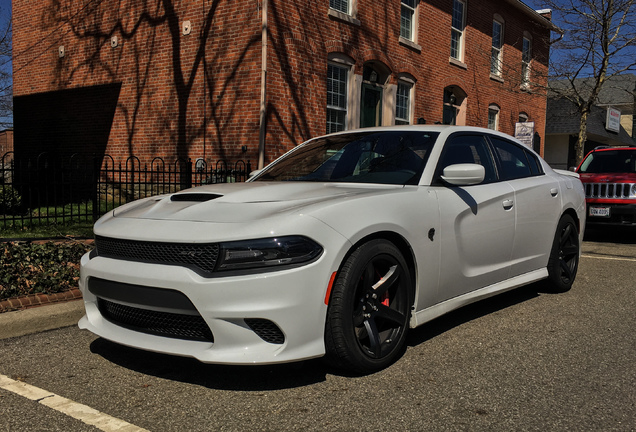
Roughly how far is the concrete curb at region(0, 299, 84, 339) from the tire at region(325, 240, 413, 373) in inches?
99.3

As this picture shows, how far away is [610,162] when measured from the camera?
11273 millimetres

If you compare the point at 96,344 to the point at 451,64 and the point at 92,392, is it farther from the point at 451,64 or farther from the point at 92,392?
the point at 451,64

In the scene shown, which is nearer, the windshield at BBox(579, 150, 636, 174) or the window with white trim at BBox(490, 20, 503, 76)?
the windshield at BBox(579, 150, 636, 174)

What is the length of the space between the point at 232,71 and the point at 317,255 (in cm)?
914

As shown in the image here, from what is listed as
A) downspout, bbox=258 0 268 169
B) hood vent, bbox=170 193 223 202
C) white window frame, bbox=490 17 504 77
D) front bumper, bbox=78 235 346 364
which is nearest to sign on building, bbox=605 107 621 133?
white window frame, bbox=490 17 504 77

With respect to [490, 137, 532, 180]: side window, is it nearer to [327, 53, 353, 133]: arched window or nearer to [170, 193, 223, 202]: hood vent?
[170, 193, 223, 202]: hood vent

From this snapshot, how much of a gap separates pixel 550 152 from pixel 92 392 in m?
33.0

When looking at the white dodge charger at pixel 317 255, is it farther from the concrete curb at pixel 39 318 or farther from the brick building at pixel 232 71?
the brick building at pixel 232 71

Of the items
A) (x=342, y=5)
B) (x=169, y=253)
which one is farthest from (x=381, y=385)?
(x=342, y=5)

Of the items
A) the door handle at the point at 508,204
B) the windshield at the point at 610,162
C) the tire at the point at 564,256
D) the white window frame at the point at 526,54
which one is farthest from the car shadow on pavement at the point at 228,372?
the white window frame at the point at 526,54

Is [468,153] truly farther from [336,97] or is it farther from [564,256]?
[336,97]

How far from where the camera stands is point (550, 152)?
3253cm

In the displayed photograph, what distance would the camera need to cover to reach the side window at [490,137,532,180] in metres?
5.07

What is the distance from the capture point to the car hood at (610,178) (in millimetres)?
10109
